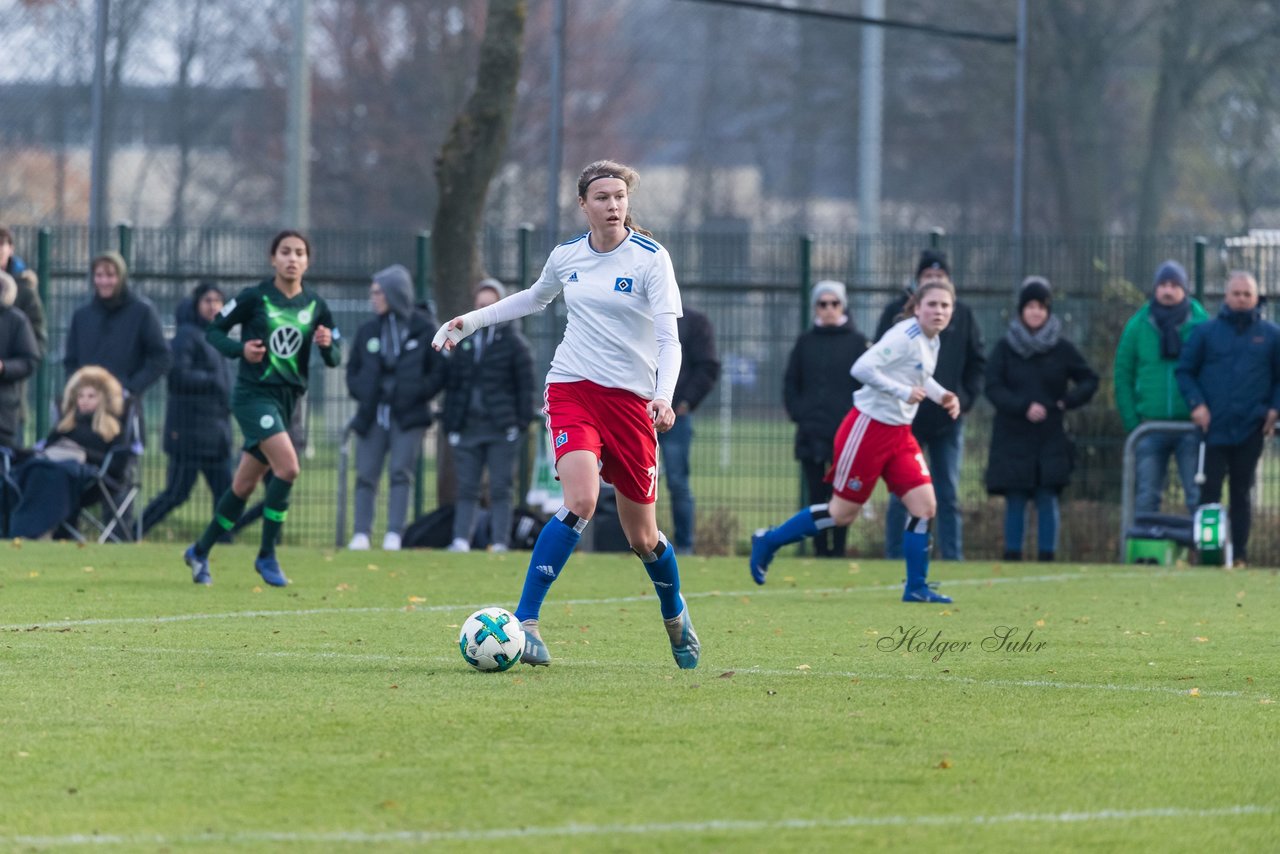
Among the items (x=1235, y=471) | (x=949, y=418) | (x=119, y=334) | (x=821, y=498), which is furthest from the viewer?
(x=821, y=498)

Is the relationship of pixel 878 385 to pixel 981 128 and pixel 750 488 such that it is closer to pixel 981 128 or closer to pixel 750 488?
pixel 750 488

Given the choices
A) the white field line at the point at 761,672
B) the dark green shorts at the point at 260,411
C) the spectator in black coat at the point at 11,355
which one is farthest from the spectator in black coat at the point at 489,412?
the white field line at the point at 761,672

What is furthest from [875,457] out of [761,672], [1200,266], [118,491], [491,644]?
[118,491]

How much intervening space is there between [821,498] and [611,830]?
11.3 metres

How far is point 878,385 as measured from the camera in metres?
11.8

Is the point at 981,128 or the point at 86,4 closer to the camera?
the point at 86,4

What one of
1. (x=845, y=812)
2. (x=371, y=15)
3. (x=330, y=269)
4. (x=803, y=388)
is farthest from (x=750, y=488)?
→ (x=371, y=15)

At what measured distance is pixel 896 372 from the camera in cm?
1191

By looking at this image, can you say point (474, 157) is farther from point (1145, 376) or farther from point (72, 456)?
point (1145, 376)

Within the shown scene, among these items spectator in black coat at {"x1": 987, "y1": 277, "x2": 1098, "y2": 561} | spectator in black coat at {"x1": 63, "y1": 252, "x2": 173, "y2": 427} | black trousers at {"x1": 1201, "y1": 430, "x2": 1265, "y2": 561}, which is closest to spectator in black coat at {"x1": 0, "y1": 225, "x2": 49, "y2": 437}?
spectator in black coat at {"x1": 63, "y1": 252, "x2": 173, "y2": 427}

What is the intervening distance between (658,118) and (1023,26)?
19.7m

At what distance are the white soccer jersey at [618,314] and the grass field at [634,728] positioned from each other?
119cm

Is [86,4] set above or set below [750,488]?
above

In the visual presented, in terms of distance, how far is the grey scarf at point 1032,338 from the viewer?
1551 centimetres
